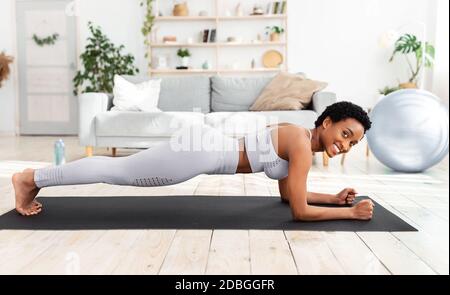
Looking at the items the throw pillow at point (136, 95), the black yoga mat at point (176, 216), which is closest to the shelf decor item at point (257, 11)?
the throw pillow at point (136, 95)

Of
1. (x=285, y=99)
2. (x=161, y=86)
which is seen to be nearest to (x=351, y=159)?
(x=285, y=99)

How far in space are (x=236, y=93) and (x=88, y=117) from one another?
1324 millimetres

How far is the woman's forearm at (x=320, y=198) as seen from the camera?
231 centimetres

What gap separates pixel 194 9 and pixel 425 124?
406 centimetres

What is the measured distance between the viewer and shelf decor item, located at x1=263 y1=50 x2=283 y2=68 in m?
6.48

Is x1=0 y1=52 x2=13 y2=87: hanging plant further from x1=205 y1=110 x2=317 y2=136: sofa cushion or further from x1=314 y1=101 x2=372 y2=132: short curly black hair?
Answer: x1=314 y1=101 x2=372 y2=132: short curly black hair

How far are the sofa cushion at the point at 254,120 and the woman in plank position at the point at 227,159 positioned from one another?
2002mm

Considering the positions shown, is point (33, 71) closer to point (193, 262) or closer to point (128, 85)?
point (128, 85)

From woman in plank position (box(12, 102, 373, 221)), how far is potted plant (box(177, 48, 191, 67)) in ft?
14.7

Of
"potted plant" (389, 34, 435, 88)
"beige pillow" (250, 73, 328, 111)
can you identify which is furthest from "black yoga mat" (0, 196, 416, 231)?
"potted plant" (389, 34, 435, 88)

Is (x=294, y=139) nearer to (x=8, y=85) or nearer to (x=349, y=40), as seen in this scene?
(x=349, y=40)

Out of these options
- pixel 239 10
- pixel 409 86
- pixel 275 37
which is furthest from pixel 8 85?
pixel 409 86

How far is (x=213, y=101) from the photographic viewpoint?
187 inches
